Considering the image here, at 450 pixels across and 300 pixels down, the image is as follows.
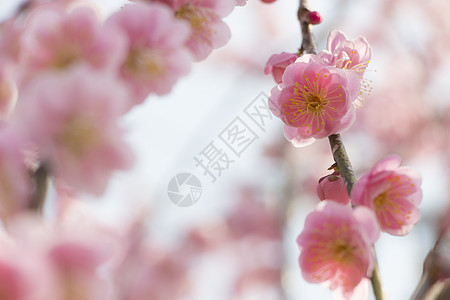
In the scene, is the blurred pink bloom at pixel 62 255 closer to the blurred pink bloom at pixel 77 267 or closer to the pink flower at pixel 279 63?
the blurred pink bloom at pixel 77 267

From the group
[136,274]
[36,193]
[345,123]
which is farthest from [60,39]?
[136,274]

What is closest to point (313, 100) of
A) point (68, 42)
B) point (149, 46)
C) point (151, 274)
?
point (149, 46)

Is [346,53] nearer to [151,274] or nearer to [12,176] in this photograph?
[12,176]

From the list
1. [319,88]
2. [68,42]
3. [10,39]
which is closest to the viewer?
[68,42]

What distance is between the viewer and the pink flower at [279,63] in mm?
1058

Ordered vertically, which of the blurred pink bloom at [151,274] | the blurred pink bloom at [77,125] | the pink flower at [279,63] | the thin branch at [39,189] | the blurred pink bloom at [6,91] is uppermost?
the blurred pink bloom at [151,274]

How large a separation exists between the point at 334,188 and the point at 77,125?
491mm

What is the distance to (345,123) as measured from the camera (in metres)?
1.00

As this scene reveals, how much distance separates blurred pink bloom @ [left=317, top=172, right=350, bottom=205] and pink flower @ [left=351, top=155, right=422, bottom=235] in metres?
0.06

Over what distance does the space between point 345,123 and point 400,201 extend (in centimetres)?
18

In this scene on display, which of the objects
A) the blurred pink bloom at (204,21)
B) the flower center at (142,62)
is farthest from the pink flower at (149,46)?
the blurred pink bloom at (204,21)

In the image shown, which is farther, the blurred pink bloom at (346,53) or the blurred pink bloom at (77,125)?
the blurred pink bloom at (346,53)

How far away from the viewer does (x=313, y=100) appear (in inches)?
42.3

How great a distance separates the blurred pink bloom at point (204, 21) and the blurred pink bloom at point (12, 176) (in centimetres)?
44
